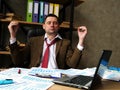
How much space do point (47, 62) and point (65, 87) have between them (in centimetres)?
106

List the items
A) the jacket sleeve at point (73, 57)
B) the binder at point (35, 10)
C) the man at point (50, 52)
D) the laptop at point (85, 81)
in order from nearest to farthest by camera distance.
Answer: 1. the laptop at point (85, 81)
2. the jacket sleeve at point (73, 57)
3. the man at point (50, 52)
4. the binder at point (35, 10)

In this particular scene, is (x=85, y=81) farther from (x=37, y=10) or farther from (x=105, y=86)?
(x=37, y=10)

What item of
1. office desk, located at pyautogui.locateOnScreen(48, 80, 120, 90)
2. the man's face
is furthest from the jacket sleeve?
office desk, located at pyautogui.locateOnScreen(48, 80, 120, 90)

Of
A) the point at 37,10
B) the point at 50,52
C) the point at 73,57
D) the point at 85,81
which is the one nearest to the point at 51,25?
the point at 50,52

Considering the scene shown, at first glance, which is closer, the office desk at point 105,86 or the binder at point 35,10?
the office desk at point 105,86

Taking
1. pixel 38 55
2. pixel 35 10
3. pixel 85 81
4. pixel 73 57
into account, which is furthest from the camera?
pixel 35 10

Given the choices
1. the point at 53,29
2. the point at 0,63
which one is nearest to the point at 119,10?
the point at 53,29

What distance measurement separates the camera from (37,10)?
108 inches

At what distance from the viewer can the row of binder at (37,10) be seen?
2.75m

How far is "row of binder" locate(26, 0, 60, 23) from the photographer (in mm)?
2748

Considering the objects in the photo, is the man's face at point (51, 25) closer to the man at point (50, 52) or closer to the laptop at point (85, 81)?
the man at point (50, 52)

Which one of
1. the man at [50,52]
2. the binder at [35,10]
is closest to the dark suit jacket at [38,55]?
the man at [50,52]

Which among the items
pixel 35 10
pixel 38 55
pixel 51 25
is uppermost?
pixel 35 10

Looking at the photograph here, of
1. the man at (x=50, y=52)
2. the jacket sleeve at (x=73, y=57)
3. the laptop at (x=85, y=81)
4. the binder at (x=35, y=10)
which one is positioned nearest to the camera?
the laptop at (x=85, y=81)
